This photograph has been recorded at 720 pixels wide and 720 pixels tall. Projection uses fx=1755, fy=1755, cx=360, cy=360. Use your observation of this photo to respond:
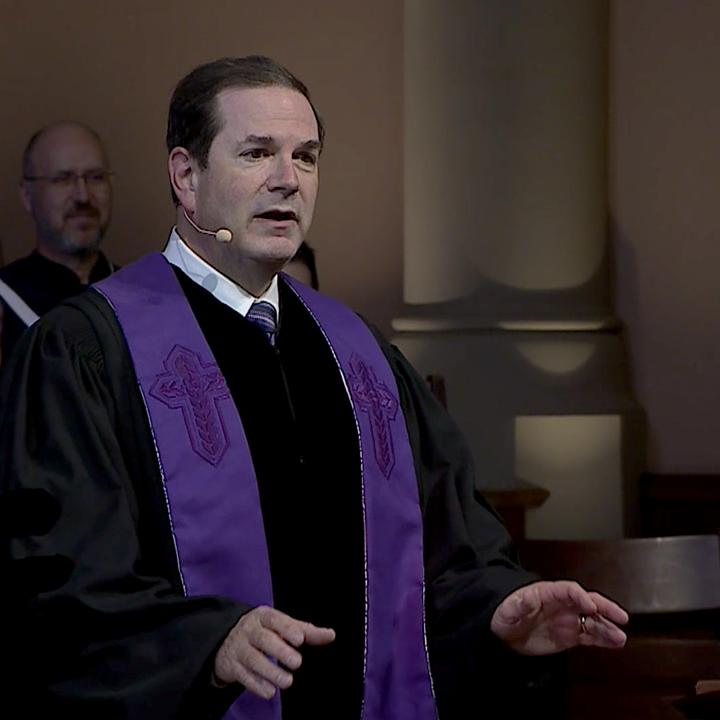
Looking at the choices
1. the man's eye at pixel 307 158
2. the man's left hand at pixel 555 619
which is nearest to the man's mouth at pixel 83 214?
the man's eye at pixel 307 158

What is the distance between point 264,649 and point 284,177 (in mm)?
874

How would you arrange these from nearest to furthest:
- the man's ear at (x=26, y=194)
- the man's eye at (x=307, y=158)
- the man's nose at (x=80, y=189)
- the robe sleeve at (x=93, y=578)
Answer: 1. the robe sleeve at (x=93, y=578)
2. the man's eye at (x=307, y=158)
3. the man's nose at (x=80, y=189)
4. the man's ear at (x=26, y=194)

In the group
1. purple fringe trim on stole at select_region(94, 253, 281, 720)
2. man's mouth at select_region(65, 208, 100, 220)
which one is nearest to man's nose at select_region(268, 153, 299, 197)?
purple fringe trim on stole at select_region(94, 253, 281, 720)

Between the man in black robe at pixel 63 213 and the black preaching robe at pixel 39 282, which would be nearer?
the black preaching robe at pixel 39 282

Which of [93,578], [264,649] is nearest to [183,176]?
[93,578]

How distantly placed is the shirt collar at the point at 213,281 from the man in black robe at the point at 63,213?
209 cm

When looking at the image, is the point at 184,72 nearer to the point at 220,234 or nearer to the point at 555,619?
the point at 220,234

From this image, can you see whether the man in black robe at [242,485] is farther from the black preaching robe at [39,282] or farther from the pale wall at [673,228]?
the pale wall at [673,228]

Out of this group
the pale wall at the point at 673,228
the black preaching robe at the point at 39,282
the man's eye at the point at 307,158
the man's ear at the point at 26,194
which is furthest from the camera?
the pale wall at the point at 673,228

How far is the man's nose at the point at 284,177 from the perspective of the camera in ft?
9.76

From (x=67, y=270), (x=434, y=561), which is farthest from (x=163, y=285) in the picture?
(x=67, y=270)

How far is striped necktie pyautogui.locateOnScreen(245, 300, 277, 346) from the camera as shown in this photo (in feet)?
10.5

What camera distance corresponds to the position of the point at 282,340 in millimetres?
3252

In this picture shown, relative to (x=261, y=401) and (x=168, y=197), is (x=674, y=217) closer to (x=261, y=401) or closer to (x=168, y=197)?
(x=168, y=197)
